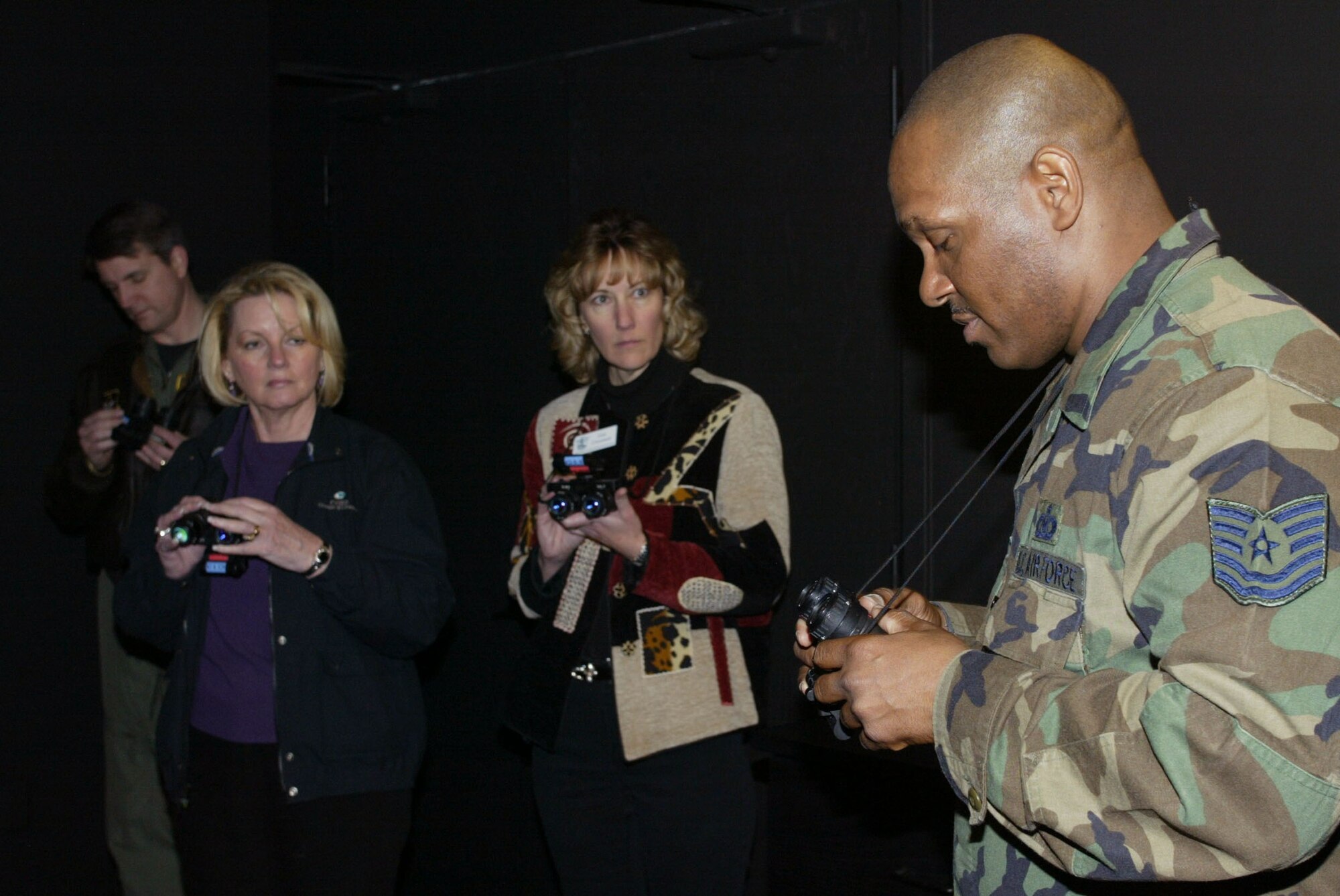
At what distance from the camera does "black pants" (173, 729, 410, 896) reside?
235 cm

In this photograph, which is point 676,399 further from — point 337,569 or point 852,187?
point 337,569

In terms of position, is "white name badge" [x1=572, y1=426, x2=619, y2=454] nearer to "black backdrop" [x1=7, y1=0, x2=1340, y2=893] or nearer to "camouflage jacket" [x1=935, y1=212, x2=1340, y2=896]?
"black backdrop" [x1=7, y1=0, x2=1340, y2=893]

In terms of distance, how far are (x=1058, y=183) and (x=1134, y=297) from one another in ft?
0.48

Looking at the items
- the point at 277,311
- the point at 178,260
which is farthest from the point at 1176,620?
the point at 178,260

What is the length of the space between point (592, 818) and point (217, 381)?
1284 mm

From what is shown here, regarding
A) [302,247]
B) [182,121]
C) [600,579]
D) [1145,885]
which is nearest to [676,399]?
[600,579]

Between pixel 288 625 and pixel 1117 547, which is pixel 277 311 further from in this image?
pixel 1117 547

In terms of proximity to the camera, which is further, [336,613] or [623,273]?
[623,273]

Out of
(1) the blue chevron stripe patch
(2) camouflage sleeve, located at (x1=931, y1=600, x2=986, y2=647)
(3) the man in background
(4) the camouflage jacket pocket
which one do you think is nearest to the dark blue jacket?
(3) the man in background

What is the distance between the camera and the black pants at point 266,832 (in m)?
2.35

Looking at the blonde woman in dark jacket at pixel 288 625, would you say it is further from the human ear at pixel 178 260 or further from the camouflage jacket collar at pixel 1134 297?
the camouflage jacket collar at pixel 1134 297

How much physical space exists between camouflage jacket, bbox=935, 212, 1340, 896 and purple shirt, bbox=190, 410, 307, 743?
5.18 feet

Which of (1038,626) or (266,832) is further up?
(1038,626)

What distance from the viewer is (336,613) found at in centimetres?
238
